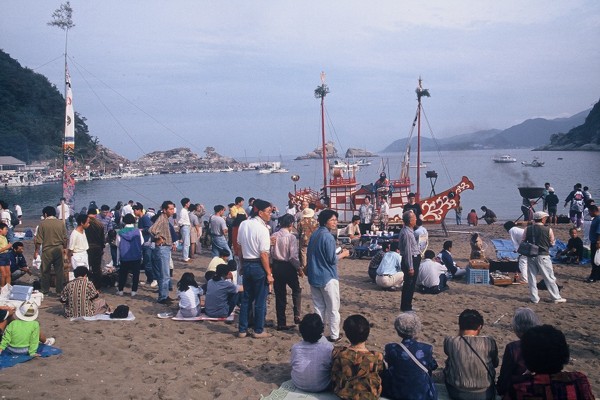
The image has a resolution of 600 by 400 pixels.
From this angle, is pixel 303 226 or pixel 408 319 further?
pixel 303 226

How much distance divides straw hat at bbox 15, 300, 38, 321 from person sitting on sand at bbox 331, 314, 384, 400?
12.6ft

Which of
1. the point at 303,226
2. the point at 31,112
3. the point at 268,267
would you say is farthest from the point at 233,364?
the point at 31,112

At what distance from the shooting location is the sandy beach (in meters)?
5.25

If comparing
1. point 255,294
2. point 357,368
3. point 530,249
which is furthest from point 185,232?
point 357,368

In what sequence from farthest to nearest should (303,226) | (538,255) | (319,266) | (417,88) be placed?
(417,88)
(303,226)
(538,255)
(319,266)

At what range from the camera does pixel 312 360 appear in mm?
5012

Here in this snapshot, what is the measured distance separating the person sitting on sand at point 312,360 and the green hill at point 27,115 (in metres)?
95.1

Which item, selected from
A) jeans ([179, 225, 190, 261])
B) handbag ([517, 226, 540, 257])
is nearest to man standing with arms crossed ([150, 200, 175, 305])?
jeans ([179, 225, 190, 261])

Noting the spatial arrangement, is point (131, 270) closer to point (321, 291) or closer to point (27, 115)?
point (321, 291)

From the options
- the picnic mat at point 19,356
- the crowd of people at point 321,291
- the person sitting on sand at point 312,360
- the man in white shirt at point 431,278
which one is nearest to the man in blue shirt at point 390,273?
the crowd of people at point 321,291

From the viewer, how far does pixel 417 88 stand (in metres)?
24.2

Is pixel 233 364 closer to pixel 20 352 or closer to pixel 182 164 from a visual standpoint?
pixel 20 352

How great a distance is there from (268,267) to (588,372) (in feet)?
13.7

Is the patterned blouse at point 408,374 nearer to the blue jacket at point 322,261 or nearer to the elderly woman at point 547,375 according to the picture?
the elderly woman at point 547,375
